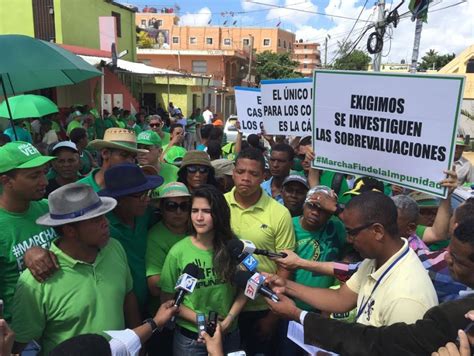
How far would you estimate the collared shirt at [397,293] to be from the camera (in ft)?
6.39

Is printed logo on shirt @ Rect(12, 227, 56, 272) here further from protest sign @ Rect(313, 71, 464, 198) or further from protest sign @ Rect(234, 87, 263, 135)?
protest sign @ Rect(234, 87, 263, 135)

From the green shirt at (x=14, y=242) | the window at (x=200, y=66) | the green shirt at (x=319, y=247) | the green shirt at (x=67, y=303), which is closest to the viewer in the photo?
the green shirt at (x=67, y=303)

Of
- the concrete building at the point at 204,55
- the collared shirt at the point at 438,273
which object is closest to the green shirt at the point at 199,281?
the collared shirt at the point at 438,273

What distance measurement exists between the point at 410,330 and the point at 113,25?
19.7m

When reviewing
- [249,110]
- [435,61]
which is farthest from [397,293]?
[435,61]

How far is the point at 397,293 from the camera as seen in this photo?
2004 millimetres

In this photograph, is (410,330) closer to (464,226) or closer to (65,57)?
(464,226)

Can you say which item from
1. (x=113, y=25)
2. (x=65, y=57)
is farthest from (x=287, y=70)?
(x=65, y=57)

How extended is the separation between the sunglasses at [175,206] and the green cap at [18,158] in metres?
0.86

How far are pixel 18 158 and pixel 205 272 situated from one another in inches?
54.0

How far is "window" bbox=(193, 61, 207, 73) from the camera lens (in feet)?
152

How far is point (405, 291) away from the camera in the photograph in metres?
1.99

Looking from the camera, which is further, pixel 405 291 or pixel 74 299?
pixel 74 299

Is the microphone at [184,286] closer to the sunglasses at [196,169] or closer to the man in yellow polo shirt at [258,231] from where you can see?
the man in yellow polo shirt at [258,231]
